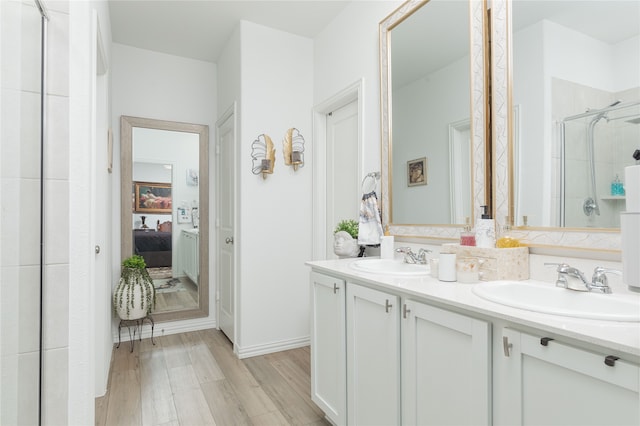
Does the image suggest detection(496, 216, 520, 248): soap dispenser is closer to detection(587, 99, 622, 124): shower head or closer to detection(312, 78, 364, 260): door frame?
detection(587, 99, 622, 124): shower head

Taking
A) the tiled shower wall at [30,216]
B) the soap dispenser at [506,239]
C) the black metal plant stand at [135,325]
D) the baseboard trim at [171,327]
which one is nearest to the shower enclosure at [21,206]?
the tiled shower wall at [30,216]

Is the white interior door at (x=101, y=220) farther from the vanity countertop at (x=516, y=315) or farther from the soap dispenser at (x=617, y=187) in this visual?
the soap dispenser at (x=617, y=187)

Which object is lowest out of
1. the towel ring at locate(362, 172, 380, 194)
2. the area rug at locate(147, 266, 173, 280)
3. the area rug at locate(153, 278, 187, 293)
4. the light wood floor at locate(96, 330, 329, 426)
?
the light wood floor at locate(96, 330, 329, 426)

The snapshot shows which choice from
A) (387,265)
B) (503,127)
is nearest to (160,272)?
(387,265)

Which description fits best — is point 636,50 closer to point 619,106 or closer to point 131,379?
point 619,106

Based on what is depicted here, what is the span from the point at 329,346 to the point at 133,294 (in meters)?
1.95

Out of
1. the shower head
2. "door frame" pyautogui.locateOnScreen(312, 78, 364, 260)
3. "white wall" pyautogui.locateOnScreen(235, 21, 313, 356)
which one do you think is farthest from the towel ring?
the shower head

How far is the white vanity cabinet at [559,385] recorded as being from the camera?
74 centimetres

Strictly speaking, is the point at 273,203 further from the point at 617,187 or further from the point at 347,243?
the point at 617,187

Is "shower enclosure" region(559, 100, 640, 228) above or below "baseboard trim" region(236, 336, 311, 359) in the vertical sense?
above

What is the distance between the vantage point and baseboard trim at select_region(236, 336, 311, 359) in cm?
286

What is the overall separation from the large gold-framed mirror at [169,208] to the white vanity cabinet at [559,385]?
125 inches

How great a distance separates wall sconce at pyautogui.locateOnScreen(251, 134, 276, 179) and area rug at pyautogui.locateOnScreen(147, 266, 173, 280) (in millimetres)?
1436

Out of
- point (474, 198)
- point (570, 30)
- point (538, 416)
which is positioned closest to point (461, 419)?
point (538, 416)
